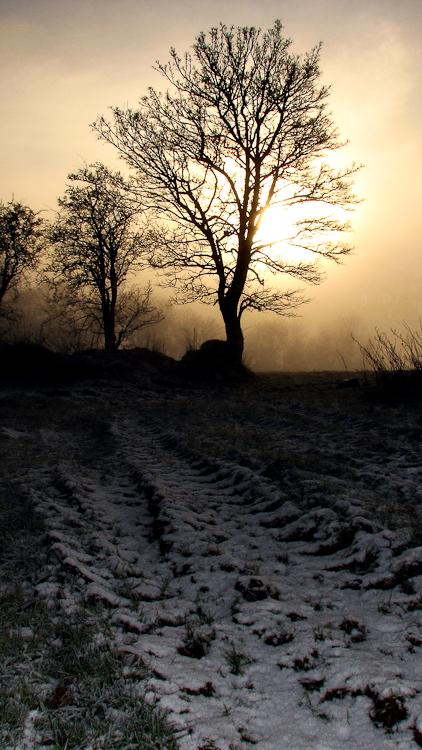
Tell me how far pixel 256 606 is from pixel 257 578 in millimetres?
202

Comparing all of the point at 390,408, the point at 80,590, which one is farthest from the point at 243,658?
the point at 390,408

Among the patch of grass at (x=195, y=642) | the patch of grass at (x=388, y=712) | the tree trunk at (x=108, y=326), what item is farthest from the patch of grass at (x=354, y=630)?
→ the tree trunk at (x=108, y=326)

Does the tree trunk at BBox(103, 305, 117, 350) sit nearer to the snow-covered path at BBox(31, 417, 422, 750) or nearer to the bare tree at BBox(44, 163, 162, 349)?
the bare tree at BBox(44, 163, 162, 349)

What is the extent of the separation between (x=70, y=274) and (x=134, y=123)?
6.61 meters

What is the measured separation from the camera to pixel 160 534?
2.75 metres

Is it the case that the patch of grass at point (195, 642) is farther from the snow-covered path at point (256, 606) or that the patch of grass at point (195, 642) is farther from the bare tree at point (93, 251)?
the bare tree at point (93, 251)

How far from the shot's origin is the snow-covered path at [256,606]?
49.9 inches

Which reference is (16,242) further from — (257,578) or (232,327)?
(257,578)

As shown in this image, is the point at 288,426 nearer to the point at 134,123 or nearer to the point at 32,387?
the point at 32,387

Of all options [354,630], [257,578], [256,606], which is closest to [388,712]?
[354,630]

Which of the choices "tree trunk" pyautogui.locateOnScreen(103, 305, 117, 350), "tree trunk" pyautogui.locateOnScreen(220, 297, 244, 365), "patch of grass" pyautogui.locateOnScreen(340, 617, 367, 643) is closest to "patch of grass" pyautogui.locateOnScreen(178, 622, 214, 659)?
"patch of grass" pyautogui.locateOnScreen(340, 617, 367, 643)

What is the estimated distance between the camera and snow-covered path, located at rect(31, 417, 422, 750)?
4.16 feet

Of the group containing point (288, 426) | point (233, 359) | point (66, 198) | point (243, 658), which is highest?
point (66, 198)

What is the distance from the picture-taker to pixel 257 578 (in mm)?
2098
